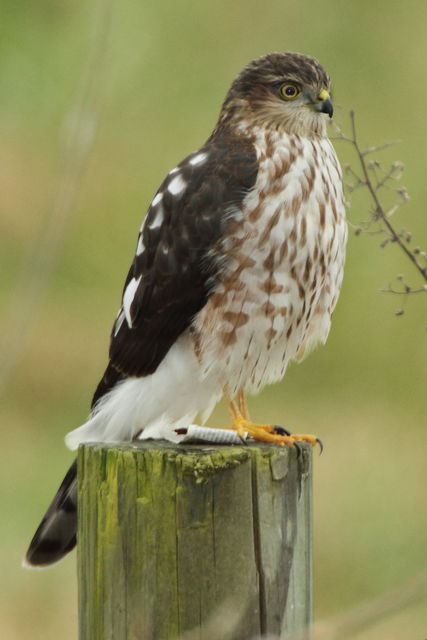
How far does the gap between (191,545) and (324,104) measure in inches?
63.0

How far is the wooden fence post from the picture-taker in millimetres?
2514

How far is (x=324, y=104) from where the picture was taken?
3623 millimetres

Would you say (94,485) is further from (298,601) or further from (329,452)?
(329,452)

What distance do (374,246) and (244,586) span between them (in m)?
5.30

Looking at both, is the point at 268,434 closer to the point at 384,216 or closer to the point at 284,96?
the point at 384,216

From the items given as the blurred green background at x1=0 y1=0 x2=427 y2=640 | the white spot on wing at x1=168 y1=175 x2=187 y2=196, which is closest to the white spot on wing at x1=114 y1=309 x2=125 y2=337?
the white spot on wing at x1=168 y1=175 x2=187 y2=196

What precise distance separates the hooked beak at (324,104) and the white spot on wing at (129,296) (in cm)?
73

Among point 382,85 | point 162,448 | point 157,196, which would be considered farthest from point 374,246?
point 162,448

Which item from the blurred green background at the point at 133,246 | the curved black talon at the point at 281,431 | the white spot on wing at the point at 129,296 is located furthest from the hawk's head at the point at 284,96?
the blurred green background at the point at 133,246

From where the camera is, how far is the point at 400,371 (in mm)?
7336

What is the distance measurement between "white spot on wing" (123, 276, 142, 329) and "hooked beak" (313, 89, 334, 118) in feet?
2.40

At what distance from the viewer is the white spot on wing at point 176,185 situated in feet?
11.4

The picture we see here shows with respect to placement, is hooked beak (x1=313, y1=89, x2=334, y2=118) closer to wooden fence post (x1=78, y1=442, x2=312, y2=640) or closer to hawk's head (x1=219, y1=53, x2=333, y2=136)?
hawk's head (x1=219, y1=53, x2=333, y2=136)

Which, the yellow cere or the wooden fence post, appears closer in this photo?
the wooden fence post
